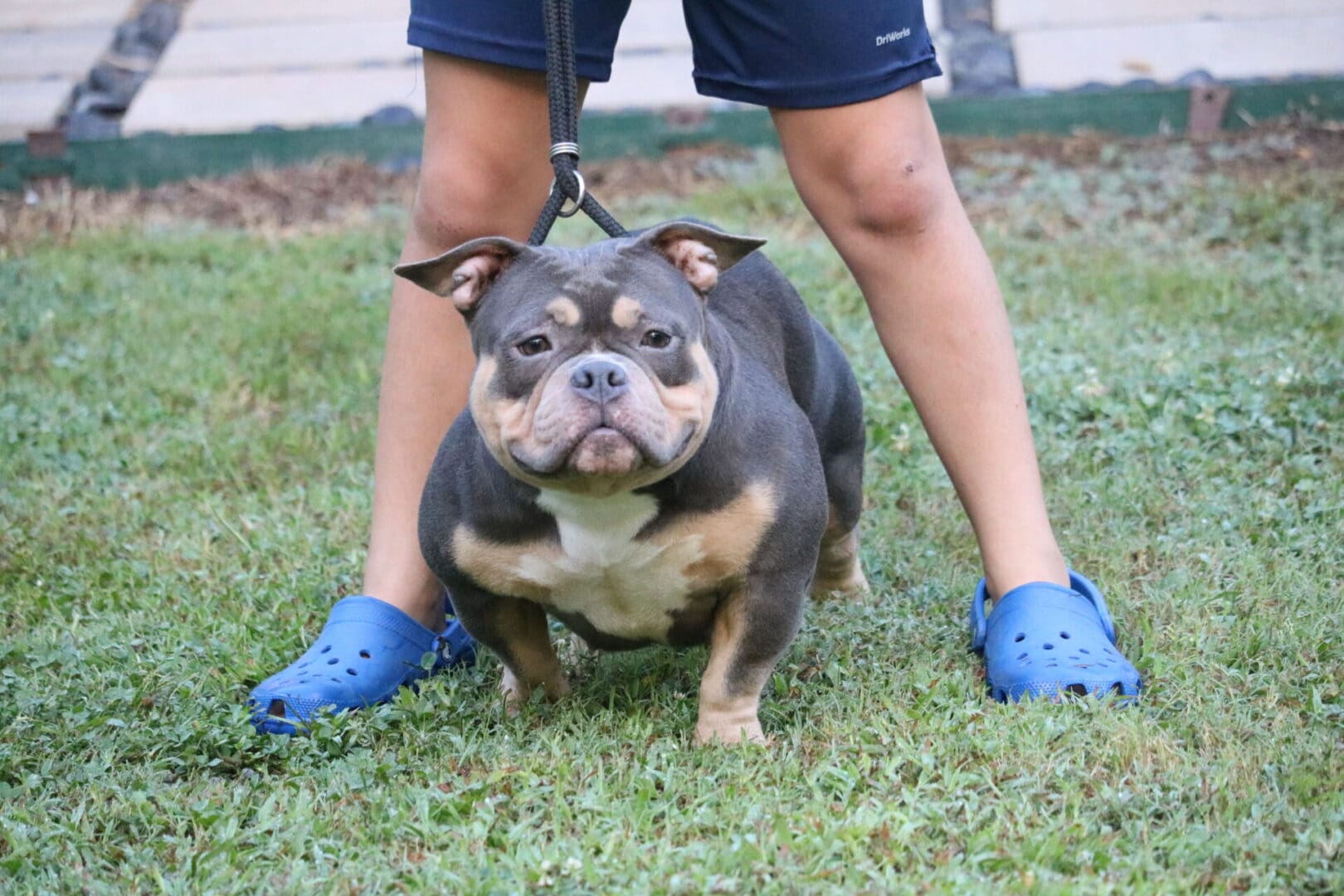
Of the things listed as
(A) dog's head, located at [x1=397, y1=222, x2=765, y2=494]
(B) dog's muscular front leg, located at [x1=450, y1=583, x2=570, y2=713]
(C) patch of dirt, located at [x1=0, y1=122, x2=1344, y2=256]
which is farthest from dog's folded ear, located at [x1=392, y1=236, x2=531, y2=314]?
(C) patch of dirt, located at [x1=0, y1=122, x2=1344, y2=256]

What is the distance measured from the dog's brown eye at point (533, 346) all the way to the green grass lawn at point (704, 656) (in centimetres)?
84

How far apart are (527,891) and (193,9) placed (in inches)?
396

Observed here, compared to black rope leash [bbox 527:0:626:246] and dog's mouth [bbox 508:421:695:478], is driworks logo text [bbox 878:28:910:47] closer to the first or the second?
black rope leash [bbox 527:0:626:246]

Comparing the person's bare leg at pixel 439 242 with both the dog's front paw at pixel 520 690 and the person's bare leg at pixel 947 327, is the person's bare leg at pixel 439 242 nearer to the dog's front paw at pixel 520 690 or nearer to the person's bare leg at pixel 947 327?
the dog's front paw at pixel 520 690

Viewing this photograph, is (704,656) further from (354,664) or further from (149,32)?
(149,32)

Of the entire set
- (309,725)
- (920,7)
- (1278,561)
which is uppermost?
(920,7)

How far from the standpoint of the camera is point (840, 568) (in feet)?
13.6

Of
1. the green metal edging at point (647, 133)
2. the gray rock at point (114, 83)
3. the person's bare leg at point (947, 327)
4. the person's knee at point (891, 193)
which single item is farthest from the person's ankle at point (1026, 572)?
the gray rock at point (114, 83)

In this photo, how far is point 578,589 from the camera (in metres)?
3.19

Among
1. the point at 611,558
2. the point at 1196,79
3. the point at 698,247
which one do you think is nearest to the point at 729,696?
the point at 611,558

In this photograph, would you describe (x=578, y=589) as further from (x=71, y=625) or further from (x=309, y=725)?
(x=71, y=625)

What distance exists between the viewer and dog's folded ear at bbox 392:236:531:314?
122 inches

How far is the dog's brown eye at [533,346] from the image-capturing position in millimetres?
2975

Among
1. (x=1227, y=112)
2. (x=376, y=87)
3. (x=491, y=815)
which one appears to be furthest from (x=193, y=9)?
(x=491, y=815)
